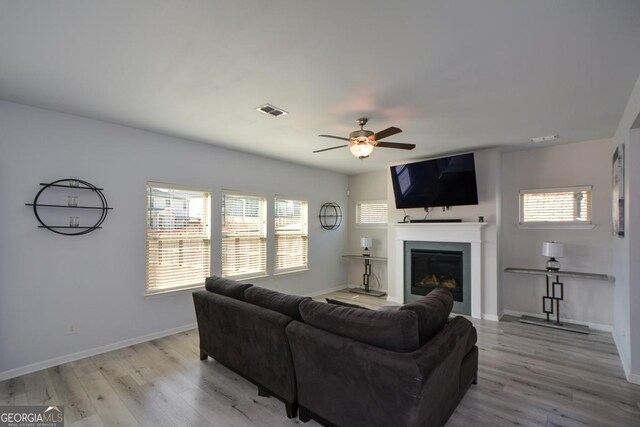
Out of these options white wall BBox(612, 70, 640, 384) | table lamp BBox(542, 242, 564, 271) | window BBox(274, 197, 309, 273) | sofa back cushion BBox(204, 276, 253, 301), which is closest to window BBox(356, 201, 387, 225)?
window BBox(274, 197, 309, 273)

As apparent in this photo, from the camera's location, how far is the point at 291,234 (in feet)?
20.3

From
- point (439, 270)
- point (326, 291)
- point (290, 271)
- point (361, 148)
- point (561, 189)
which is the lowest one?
point (326, 291)

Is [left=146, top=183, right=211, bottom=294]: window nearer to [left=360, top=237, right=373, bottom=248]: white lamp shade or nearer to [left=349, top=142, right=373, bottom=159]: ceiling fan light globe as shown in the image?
[left=349, top=142, right=373, bottom=159]: ceiling fan light globe

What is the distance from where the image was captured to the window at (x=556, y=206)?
4.64m

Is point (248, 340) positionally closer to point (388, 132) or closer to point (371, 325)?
point (371, 325)

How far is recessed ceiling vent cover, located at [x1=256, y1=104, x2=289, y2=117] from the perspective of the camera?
3293 mm

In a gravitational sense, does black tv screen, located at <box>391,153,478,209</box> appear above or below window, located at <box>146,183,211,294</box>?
above

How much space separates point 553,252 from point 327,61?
4.31m

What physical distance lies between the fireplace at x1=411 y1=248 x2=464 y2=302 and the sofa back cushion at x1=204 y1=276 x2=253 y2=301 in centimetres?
366

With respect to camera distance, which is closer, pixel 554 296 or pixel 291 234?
pixel 554 296

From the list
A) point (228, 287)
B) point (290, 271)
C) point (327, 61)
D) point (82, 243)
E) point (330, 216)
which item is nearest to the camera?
point (327, 61)

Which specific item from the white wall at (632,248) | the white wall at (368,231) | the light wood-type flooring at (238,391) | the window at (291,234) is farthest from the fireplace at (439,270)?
the white wall at (632,248)

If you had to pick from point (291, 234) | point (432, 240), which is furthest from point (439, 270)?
point (291, 234)

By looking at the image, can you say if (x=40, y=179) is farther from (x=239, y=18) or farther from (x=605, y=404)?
(x=605, y=404)
